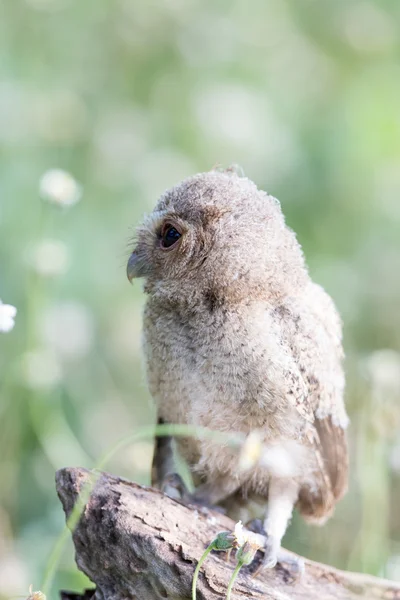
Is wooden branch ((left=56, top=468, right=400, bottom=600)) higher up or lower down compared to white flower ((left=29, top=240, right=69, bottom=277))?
lower down

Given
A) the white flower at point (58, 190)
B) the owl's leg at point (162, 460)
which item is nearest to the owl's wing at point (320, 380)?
the owl's leg at point (162, 460)

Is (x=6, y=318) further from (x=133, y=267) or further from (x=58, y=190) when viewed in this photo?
(x=58, y=190)

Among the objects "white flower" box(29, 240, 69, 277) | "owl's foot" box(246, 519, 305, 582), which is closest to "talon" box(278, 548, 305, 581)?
"owl's foot" box(246, 519, 305, 582)

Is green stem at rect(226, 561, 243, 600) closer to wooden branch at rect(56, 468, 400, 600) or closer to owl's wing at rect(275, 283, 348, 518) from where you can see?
wooden branch at rect(56, 468, 400, 600)

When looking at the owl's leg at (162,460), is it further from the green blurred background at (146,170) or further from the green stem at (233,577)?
the green stem at (233,577)

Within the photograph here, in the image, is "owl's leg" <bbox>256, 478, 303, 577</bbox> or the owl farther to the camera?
"owl's leg" <bbox>256, 478, 303, 577</bbox>

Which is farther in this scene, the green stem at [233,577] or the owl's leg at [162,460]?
the owl's leg at [162,460]

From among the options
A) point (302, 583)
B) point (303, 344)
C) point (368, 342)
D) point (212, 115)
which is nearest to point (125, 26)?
point (212, 115)

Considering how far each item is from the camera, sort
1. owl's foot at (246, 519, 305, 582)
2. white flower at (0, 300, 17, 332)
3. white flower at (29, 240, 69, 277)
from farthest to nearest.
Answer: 1. white flower at (29, 240, 69, 277)
2. owl's foot at (246, 519, 305, 582)
3. white flower at (0, 300, 17, 332)
